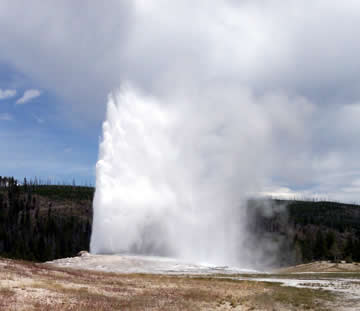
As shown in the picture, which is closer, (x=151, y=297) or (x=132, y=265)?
(x=151, y=297)

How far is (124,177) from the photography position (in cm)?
6488

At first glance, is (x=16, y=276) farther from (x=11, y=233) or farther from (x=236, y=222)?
(x=11, y=233)

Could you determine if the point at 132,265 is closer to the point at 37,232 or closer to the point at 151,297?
the point at 151,297

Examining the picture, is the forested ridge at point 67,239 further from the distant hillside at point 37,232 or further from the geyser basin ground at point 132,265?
the geyser basin ground at point 132,265

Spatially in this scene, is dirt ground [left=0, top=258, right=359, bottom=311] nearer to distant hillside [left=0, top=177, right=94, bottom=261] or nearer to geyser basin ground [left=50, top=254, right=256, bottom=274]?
geyser basin ground [left=50, top=254, right=256, bottom=274]

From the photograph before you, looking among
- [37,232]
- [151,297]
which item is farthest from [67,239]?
[151,297]

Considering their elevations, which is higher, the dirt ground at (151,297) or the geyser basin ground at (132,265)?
the dirt ground at (151,297)

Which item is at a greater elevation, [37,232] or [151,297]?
[151,297]

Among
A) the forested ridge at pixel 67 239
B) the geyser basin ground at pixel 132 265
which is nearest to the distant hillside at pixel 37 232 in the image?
the forested ridge at pixel 67 239

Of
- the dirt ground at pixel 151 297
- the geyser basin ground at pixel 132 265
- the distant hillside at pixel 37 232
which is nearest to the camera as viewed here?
the dirt ground at pixel 151 297

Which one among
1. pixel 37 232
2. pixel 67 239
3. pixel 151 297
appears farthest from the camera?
pixel 37 232

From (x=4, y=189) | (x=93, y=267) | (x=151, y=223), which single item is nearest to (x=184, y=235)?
(x=151, y=223)

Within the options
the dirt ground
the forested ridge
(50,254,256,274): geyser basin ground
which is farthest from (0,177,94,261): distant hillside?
the dirt ground

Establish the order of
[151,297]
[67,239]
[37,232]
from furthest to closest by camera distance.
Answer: [37,232] → [67,239] → [151,297]
